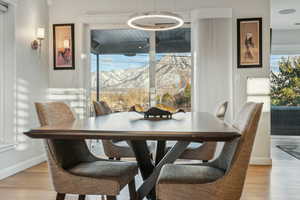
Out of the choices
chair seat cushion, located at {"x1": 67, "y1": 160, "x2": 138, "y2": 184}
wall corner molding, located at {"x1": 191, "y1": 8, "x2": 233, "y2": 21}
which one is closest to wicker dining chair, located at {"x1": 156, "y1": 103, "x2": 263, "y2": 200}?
chair seat cushion, located at {"x1": 67, "y1": 160, "x2": 138, "y2": 184}

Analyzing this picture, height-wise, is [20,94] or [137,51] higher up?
[137,51]

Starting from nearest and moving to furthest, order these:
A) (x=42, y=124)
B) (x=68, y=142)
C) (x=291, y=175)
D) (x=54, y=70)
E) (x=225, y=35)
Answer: (x=42, y=124) → (x=68, y=142) → (x=291, y=175) → (x=225, y=35) → (x=54, y=70)

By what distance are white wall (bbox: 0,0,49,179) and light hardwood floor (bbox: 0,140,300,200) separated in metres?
0.19

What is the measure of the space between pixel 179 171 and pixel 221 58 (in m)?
2.76

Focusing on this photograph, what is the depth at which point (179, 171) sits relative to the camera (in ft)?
5.48

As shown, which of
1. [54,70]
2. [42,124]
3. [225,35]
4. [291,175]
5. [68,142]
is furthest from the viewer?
[54,70]

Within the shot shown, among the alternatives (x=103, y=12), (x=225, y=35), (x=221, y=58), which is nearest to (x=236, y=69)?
(x=221, y=58)

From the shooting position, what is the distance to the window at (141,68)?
438 cm

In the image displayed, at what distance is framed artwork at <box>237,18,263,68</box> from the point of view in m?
4.01

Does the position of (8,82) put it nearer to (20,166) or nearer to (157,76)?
(20,166)

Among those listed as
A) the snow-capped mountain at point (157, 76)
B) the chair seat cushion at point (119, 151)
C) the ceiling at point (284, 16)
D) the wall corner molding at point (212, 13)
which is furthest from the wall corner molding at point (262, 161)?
the ceiling at point (284, 16)

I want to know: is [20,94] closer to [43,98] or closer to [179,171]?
[43,98]

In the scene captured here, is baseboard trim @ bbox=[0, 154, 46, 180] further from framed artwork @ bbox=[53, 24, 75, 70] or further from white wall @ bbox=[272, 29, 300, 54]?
white wall @ bbox=[272, 29, 300, 54]

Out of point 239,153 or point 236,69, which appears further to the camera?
point 236,69
